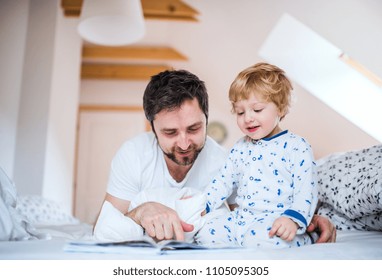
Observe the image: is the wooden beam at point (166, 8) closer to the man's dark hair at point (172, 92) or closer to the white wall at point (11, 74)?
the white wall at point (11, 74)

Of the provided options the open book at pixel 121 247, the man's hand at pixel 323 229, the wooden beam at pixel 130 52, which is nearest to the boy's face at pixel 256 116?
the man's hand at pixel 323 229

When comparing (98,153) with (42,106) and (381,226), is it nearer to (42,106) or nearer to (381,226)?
(42,106)

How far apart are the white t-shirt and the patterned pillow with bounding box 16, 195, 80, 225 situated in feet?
2.06

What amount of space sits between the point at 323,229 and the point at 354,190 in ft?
0.69

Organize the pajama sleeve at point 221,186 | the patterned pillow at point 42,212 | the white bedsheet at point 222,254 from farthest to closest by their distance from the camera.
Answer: the patterned pillow at point 42,212
the pajama sleeve at point 221,186
the white bedsheet at point 222,254

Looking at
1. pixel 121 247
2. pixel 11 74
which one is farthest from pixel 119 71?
pixel 121 247

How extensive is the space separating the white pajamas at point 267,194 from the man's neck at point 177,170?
223mm

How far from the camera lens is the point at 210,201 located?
100cm

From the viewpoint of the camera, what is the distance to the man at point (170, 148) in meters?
1.09

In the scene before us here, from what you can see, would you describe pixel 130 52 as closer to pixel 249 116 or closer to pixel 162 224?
pixel 249 116

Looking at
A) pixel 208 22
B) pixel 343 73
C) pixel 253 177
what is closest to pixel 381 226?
pixel 253 177

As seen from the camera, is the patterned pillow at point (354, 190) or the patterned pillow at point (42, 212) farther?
the patterned pillow at point (42, 212)

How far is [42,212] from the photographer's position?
5.56 feet
